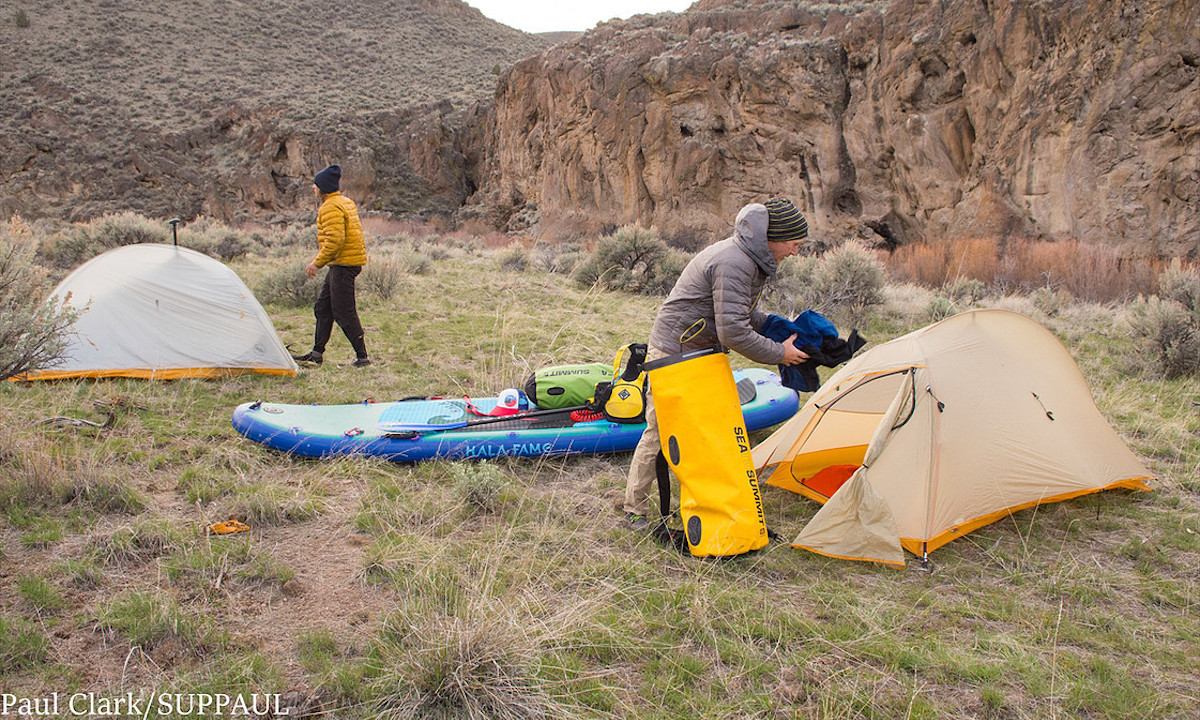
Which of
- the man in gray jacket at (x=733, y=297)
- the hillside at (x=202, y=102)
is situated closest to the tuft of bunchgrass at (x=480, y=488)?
the man in gray jacket at (x=733, y=297)

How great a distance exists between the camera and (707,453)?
339 centimetres

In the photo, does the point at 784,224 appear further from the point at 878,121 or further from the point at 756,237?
the point at 878,121

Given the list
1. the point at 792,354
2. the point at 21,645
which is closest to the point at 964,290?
the point at 792,354

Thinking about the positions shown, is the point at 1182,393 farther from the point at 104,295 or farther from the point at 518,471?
the point at 104,295

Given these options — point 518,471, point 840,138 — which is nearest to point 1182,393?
point 518,471

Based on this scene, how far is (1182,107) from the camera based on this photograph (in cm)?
1324

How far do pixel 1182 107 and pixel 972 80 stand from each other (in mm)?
4279

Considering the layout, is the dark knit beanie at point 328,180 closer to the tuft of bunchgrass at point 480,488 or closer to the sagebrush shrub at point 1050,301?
the tuft of bunchgrass at point 480,488

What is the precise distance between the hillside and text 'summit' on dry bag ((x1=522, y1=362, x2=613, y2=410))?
3084 centimetres

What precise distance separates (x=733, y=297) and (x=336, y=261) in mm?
4456

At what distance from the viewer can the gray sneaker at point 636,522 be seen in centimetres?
373

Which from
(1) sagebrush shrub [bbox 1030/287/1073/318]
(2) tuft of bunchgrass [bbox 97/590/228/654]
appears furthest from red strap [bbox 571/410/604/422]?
(1) sagebrush shrub [bbox 1030/287/1073/318]

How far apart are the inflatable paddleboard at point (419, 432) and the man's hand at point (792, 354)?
156 cm

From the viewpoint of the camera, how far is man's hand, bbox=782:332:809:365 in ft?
11.3
